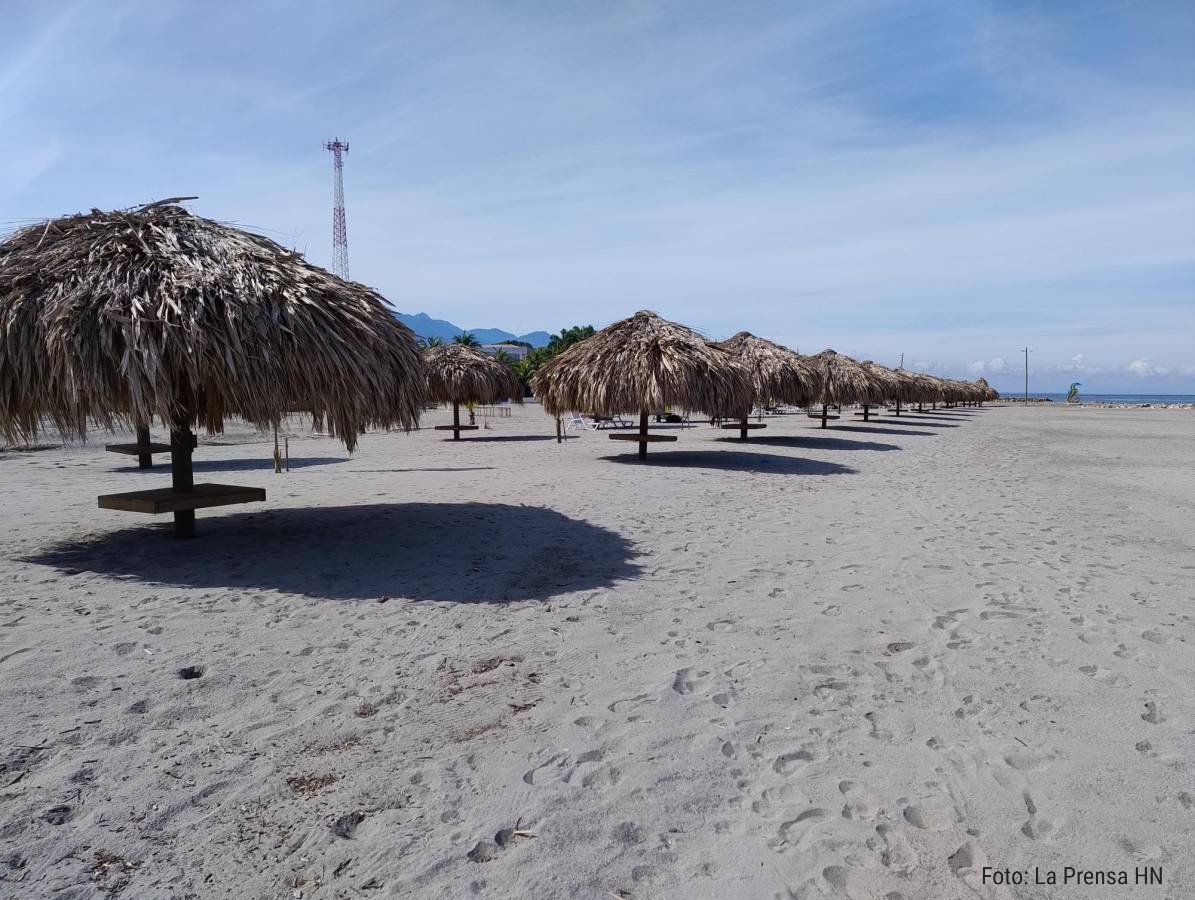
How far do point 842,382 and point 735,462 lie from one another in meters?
10.7

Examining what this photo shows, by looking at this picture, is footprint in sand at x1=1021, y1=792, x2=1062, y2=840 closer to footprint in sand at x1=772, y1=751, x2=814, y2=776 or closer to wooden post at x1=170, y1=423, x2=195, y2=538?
footprint in sand at x1=772, y1=751, x2=814, y2=776

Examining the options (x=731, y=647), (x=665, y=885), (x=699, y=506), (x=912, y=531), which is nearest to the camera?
(x=665, y=885)

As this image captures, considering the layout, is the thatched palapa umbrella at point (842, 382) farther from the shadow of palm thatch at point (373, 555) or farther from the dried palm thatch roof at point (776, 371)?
the shadow of palm thatch at point (373, 555)

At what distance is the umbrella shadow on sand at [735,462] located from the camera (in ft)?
37.8

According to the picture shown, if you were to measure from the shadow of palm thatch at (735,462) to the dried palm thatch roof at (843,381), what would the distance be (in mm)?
7206

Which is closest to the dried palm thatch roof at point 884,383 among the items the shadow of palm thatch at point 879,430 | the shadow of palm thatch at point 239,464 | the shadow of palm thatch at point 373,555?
the shadow of palm thatch at point 879,430

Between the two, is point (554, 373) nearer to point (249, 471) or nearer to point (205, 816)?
point (249, 471)

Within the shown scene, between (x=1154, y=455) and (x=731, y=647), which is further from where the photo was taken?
(x=1154, y=455)

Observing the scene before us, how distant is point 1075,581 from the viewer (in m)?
4.95

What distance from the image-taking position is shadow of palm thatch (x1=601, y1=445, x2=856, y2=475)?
1154cm

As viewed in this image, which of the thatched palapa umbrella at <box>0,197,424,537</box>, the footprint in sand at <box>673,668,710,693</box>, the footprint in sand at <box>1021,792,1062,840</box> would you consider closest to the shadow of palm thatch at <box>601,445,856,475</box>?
the thatched palapa umbrella at <box>0,197,424,537</box>

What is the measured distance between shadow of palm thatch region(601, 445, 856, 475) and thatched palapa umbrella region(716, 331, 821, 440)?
272 cm

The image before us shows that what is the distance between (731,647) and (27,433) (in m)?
5.71

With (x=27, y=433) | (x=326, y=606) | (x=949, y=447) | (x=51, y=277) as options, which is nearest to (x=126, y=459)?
(x=27, y=433)
